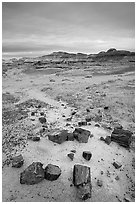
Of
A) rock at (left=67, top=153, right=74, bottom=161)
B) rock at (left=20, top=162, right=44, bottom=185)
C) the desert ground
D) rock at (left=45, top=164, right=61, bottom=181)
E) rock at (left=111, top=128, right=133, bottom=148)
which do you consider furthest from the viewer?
rock at (left=111, top=128, right=133, bottom=148)

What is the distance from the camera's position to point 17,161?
7082mm

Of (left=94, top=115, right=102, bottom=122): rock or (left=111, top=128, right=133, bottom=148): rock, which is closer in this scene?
→ (left=111, top=128, right=133, bottom=148): rock

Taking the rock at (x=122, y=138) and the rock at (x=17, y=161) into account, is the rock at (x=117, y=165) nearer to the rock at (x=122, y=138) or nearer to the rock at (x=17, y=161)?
the rock at (x=122, y=138)

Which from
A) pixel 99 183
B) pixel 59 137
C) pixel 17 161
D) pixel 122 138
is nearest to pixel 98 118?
pixel 122 138

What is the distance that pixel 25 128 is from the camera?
32.6 ft

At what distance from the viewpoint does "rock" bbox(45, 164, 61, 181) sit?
6.48 m

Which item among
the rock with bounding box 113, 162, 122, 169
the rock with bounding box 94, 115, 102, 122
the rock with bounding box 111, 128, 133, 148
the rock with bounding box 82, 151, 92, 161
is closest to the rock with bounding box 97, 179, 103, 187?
the rock with bounding box 82, 151, 92, 161

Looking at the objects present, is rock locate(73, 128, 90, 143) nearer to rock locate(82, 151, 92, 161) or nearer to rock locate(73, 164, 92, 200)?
rock locate(82, 151, 92, 161)

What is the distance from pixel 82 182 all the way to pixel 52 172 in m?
1.17

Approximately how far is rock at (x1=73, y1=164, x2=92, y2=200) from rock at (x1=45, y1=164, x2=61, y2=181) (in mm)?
645

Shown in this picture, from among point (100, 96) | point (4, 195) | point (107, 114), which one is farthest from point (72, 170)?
point (100, 96)

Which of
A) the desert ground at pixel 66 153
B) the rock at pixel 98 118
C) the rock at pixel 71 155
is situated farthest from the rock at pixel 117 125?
the rock at pixel 71 155

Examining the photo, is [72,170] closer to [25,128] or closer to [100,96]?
[25,128]

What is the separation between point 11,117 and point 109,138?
22.5ft
